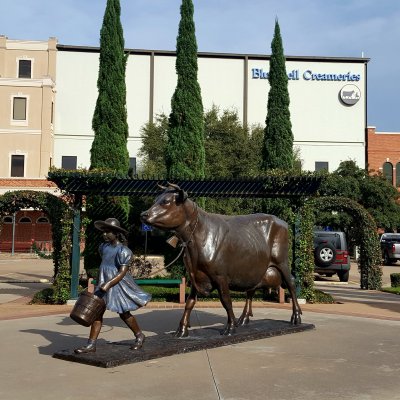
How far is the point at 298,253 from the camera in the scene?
42.4ft

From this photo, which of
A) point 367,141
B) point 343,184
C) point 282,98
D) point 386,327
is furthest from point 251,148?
point 386,327

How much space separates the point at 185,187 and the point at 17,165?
28.1 m

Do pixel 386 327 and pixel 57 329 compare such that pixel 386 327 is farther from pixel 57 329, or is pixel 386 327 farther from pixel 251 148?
pixel 251 148

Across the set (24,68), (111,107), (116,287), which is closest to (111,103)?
(111,107)

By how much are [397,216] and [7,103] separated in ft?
95.4

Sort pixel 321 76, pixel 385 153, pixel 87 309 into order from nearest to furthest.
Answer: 1. pixel 87 309
2. pixel 321 76
3. pixel 385 153

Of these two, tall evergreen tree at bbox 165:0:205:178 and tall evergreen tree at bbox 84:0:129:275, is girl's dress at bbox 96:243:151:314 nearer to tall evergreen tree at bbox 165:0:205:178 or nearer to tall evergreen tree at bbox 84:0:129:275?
tall evergreen tree at bbox 165:0:205:178

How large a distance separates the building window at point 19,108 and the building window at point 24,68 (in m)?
4.42

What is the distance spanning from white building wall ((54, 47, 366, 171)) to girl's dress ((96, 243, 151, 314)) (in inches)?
1365

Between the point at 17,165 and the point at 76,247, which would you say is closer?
the point at 76,247

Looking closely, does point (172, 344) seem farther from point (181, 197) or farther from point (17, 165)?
point (17, 165)

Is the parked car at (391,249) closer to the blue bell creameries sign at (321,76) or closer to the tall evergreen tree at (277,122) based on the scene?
the tall evergreen tree at (277,122)

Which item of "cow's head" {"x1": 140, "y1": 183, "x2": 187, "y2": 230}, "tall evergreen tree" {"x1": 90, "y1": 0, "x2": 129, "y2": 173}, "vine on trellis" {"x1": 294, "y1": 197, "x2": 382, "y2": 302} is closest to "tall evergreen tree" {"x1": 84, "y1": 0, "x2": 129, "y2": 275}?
"tall evergreen tree" {"x1": 90, "y1": 0, "x2": 129, "y2": 173}

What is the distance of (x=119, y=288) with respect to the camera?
653 cm
